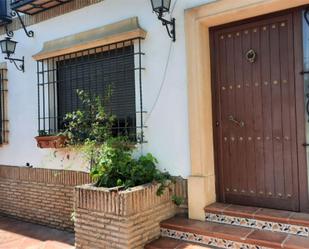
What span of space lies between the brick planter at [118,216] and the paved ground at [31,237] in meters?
0.84

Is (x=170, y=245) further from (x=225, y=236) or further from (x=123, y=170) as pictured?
(x=123, y=170)

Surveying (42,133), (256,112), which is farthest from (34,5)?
(256,112)

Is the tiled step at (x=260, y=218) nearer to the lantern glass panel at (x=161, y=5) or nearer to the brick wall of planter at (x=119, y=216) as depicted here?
the brick wall of planter at (x=119, y=216)

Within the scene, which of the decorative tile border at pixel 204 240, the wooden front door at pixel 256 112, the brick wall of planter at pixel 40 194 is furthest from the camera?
the brick wall of planter at pixel 40 194

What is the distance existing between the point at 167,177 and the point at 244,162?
37.1 inches

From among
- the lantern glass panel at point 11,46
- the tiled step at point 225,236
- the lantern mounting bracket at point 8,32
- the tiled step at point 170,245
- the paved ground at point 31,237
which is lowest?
the paved ground at point 31,237

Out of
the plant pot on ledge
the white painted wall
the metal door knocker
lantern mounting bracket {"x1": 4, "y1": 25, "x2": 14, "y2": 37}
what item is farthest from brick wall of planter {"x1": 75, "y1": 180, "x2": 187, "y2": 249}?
lantern mounting bracket {"x1": 4, "y1": 25, "x2": 14, "y2": 37}

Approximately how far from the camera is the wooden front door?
12.1 feet

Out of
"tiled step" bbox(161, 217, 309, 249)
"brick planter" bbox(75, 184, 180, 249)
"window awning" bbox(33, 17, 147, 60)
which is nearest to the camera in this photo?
"tiled step" bbox(161, 217, 309, 249)

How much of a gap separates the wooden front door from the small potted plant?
234 centimetres

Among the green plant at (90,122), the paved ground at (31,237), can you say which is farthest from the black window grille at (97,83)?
the paved ground at (31,237)

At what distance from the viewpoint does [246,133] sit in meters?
3.96

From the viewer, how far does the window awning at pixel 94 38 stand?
450cm

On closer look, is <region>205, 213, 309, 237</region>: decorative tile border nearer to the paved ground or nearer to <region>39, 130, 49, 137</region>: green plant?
the paved ground
